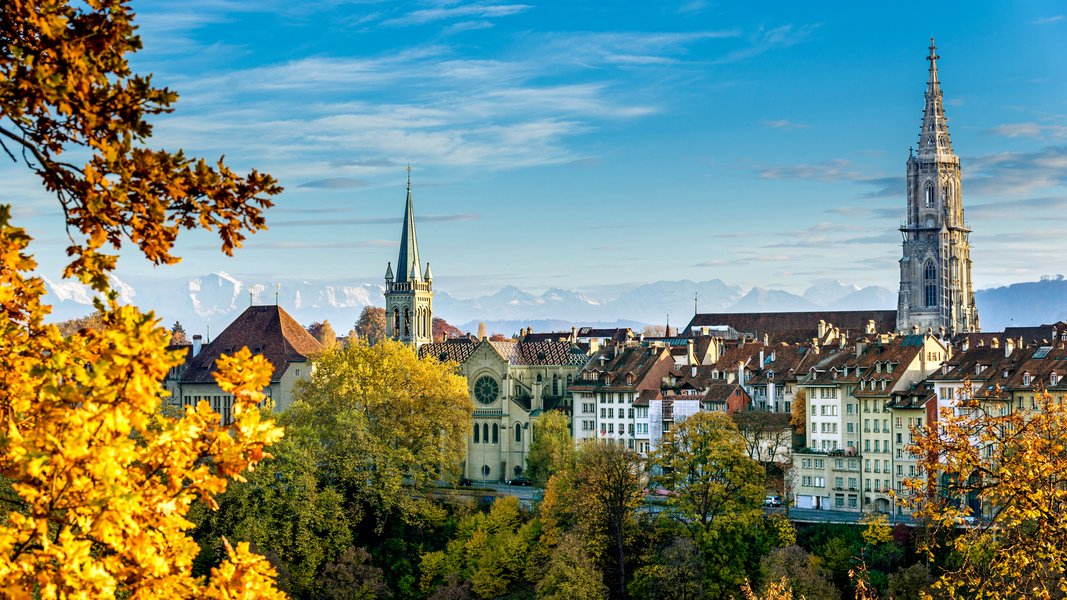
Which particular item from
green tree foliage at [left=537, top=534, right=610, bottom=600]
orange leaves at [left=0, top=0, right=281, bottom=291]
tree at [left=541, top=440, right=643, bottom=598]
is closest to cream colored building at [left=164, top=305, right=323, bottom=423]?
tree at [left=541, top=440, right=643, bottom=598]

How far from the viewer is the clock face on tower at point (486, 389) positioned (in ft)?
363

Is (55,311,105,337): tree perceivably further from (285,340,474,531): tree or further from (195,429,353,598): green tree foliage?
(285,340,474,531): tree

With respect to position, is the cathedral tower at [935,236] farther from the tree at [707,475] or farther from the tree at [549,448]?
the tree at [707,475]

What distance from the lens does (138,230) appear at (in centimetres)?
1125

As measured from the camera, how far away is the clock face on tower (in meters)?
111

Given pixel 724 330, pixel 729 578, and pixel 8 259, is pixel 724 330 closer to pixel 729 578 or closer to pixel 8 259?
pixel 729 578

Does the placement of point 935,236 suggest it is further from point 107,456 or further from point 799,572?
point 107,456

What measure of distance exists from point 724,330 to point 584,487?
7727 centimetres

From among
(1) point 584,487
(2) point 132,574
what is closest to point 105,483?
(2) point 132,574

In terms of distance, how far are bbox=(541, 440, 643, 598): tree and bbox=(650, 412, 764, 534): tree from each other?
196cm

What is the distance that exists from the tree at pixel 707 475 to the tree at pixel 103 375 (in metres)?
61.9

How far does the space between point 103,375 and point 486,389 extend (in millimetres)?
101911

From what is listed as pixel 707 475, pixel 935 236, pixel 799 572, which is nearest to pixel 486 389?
pixel 707 475

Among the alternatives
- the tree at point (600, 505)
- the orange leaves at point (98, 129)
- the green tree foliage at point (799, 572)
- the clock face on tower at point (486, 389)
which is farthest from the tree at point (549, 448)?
the orange leaves at point (98, 129)
